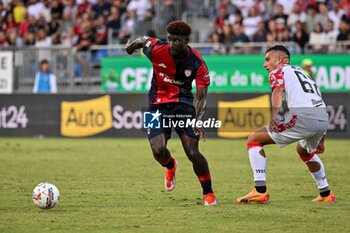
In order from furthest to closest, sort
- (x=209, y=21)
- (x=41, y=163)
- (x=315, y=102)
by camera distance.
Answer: (x=209, y=21)
(x=41, y=163)
(x=315, y=102)

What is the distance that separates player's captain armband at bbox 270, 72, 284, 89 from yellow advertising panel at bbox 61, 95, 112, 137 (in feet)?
45.4

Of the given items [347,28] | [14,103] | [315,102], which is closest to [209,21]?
[347,28]

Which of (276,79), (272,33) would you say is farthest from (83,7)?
(276,79)

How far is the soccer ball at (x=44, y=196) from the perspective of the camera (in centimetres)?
1070

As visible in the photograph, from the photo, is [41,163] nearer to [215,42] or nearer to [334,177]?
[334,177]

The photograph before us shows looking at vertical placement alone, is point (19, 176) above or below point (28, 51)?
below

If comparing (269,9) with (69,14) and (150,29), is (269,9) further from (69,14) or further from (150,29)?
(69,14)

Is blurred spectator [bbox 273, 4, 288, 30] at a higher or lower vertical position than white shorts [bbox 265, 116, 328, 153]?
higher

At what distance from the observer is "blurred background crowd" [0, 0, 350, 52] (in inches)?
1032

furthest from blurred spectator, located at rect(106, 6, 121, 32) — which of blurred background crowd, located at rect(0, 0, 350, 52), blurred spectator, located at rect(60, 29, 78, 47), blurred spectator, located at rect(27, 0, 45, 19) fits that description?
blurred spectator, located at rect(27, 0, 45, 19)

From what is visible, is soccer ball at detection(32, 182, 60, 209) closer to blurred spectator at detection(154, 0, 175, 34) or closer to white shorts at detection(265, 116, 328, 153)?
white shorts at detection(265, 116, 328, 153)

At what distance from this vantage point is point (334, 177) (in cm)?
1512

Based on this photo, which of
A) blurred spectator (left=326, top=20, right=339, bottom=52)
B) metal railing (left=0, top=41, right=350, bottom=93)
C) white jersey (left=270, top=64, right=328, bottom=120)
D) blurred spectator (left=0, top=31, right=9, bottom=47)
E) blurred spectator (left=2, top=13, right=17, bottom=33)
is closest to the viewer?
white jersey (left=270, top=64, right=328, bottom=120)

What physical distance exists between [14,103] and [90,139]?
257cm
